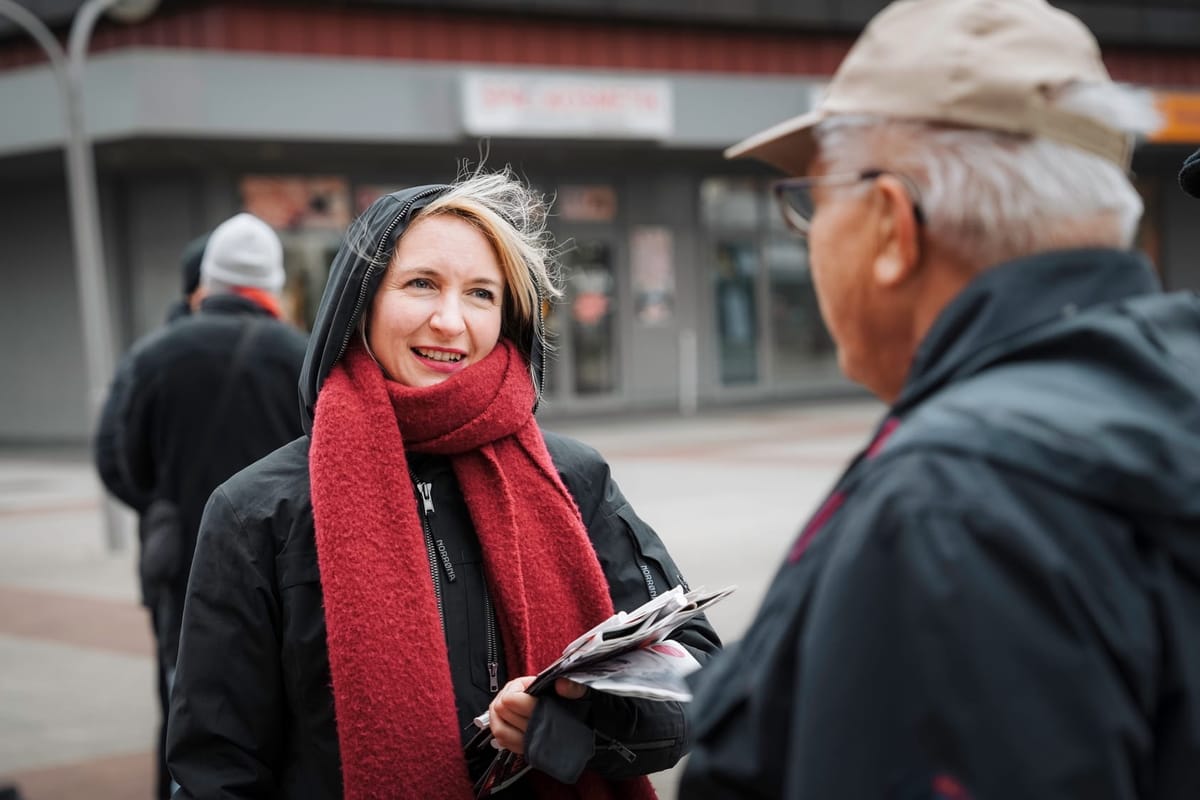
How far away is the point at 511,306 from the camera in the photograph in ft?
8.33

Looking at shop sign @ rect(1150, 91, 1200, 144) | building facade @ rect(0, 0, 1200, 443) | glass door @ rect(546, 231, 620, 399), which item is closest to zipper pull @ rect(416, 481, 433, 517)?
building facade @ rect(0, 0, 1200, 443)

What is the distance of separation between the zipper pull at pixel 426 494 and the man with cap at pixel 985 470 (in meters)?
1.01

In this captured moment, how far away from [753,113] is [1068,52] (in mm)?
19148

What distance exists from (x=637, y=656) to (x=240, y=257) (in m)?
2.96

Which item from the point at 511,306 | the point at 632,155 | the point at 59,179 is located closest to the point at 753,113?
the point at 632,155

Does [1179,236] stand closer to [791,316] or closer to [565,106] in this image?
[791,316]

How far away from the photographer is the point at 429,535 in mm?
2268

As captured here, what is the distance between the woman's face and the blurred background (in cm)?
845

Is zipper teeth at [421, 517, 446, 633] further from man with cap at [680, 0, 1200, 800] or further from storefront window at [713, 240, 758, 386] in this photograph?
storefront window at [713, 240, 758, 386]

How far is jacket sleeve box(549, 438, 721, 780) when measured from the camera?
210 centimetres

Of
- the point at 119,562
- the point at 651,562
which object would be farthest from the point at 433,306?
the point at 119,562

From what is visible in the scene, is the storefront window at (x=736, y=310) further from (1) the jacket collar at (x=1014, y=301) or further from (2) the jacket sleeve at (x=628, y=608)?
(1) the jacket collar at (x=1014, y=301)

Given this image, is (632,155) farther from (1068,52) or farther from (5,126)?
(1068,52)

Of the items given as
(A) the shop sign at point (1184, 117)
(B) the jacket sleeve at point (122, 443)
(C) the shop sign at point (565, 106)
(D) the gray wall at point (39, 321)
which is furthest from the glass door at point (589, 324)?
(B) the jacket sleeve at point (122, 443)
